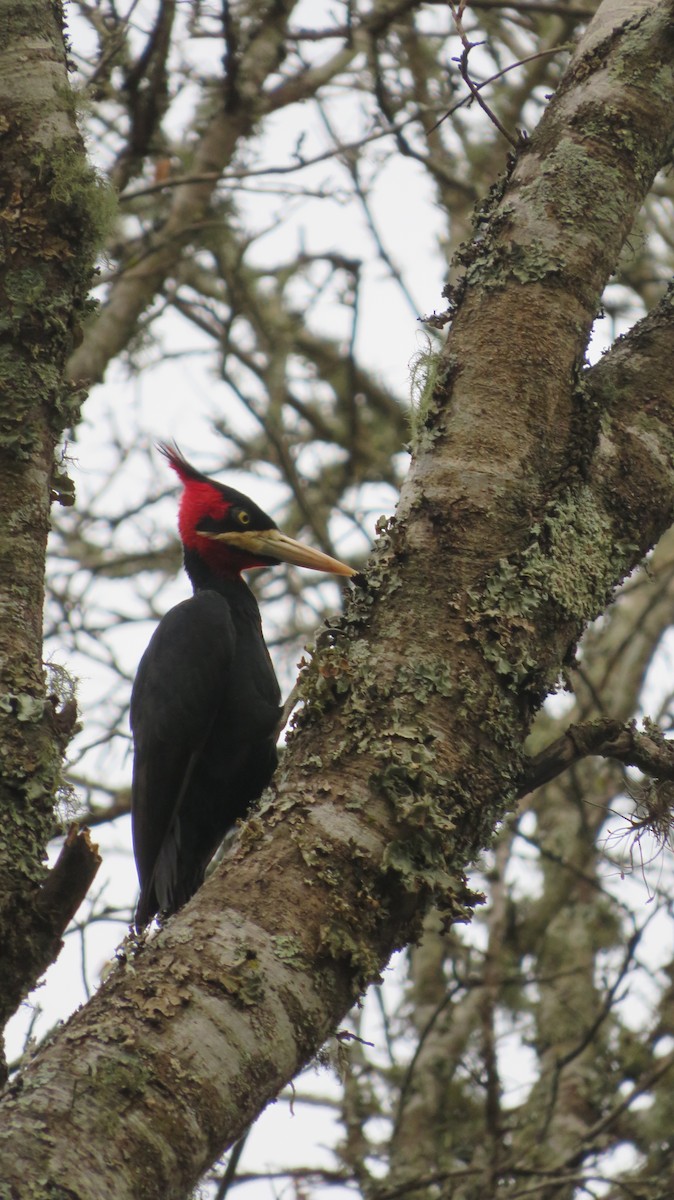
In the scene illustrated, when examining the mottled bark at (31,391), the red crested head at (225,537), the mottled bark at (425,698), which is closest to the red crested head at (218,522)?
the red crested head at (225,537)

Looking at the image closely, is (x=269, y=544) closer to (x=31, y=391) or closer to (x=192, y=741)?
(x=192, y=741)

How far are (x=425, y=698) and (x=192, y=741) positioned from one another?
1571 millimetres

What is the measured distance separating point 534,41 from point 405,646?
565 centimetres

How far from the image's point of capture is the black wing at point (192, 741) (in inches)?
125

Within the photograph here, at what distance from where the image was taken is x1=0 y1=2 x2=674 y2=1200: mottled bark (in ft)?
4.49

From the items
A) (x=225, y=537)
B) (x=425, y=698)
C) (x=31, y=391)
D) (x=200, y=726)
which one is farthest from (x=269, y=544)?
(x=425, y=698)

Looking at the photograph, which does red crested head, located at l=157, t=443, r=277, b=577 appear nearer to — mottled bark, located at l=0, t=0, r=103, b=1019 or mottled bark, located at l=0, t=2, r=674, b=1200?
mottled bark, located at l=0, t=0, r=103, b=1019

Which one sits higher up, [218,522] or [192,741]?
[218,522]

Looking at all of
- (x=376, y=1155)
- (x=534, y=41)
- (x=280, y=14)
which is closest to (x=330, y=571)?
(x=376, y=1155)

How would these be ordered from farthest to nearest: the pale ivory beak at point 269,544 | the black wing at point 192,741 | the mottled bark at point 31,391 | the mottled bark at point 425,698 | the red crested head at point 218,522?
the red crested head at point 218,522
the pale ivory beak at point 269,544
the black wing at point 192,741
the mottled bark at point 31,391
the mottled bark at point 425,698

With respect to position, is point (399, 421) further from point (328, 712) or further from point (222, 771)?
point (328, 712)

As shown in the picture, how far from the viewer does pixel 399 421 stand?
7027mm

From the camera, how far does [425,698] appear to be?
5.84 feet

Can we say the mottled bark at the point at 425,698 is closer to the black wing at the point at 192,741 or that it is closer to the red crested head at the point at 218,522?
the black wing at the point at 192,741
